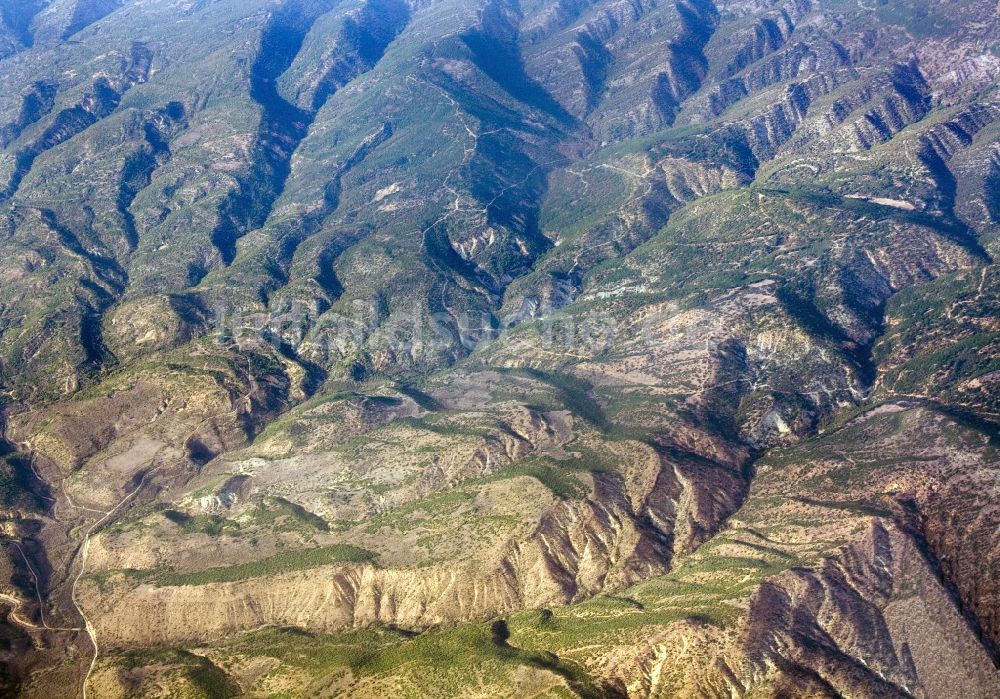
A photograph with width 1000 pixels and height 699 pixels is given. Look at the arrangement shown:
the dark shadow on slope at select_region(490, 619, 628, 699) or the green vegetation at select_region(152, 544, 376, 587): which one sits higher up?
the dark shadow on slope at select_region(490, 619, 628, 699)

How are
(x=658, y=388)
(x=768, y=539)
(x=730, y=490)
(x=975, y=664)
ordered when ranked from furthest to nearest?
(x=658, y=388)
(x=730, y=490)
(x=768, y=539)
(x=975, y=664)

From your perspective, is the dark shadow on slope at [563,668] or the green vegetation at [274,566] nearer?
the dark shadow on slope at [563,668]

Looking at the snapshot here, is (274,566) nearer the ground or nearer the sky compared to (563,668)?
nearer the ground

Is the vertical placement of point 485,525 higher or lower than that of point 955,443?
lower

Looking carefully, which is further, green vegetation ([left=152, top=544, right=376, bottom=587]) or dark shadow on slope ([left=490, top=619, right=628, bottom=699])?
green vegetation ([left=152, top=544, right=376, bottom=587])

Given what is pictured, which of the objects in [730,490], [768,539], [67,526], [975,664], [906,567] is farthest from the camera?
[67,526]

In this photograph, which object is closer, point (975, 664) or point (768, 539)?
point (975, 664)

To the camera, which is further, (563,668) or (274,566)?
(274,566)

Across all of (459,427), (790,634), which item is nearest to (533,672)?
(790,634)

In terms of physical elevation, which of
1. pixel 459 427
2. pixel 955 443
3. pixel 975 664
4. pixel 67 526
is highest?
pixel 955 443

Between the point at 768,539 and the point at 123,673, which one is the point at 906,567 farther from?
the point at 123,673

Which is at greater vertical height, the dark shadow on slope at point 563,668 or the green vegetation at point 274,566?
the dark shadow on slope at point 563,668
